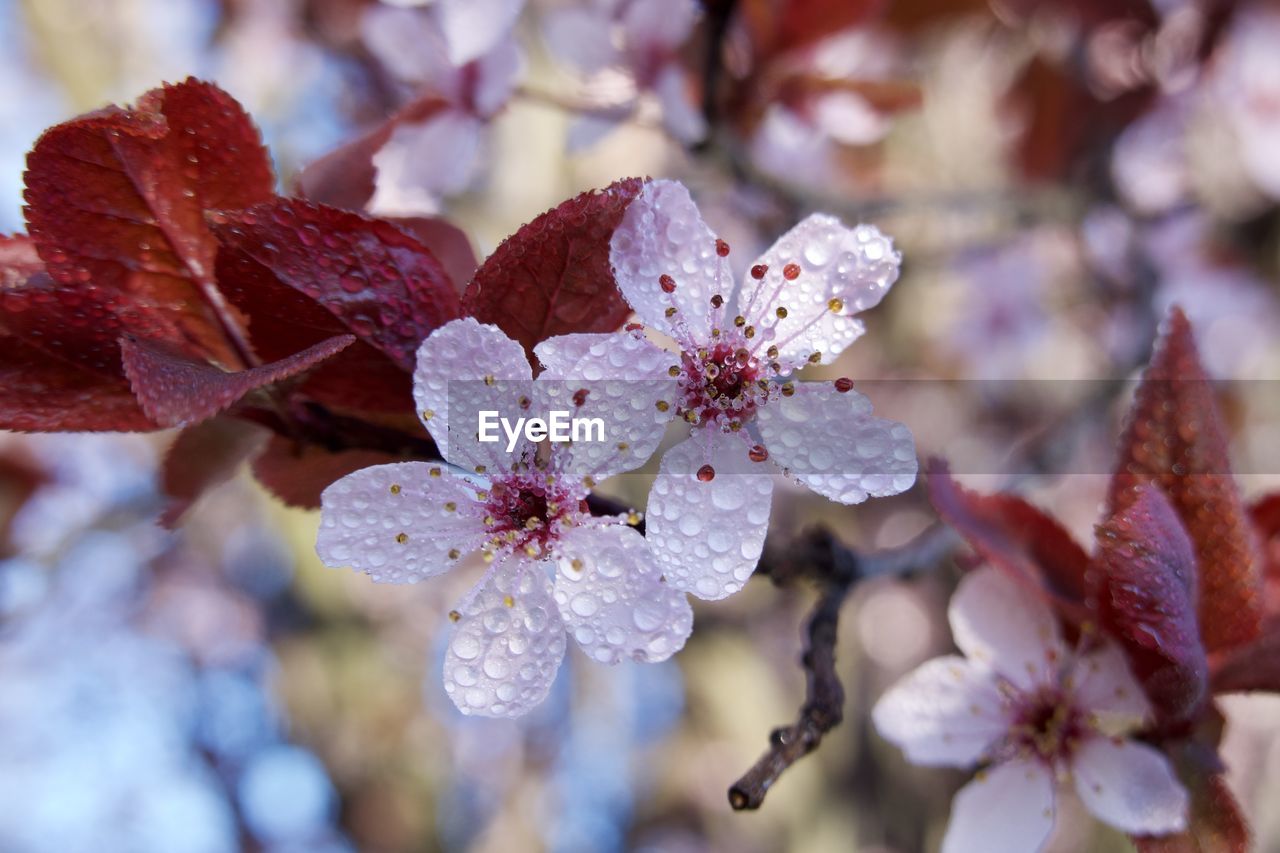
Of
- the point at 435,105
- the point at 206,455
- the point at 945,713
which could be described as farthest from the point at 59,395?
the point at 945,713

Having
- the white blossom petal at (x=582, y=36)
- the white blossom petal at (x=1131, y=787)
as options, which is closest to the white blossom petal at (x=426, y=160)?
the white blossom petal at (x=582, y=36)

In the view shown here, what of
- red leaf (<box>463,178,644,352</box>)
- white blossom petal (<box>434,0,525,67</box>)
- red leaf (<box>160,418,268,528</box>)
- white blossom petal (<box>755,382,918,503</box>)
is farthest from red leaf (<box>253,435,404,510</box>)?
white blossom petal (<box>434,0,525,67</box>)

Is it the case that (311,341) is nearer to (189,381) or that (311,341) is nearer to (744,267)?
(189,381)

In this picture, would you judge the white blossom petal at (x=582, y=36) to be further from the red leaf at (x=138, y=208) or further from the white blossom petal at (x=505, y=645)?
the white blossom petal at (x=505, y=645)

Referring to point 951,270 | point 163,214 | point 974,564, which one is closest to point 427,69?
point 163,214

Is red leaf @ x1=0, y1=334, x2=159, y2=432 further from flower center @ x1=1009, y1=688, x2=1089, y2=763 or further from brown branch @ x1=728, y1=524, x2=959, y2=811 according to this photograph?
flower center @ x1=1009, y1=688, x2=1089, y2=763

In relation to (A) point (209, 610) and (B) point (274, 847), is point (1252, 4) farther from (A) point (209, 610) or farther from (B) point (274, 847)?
(A) point (209, 610)
